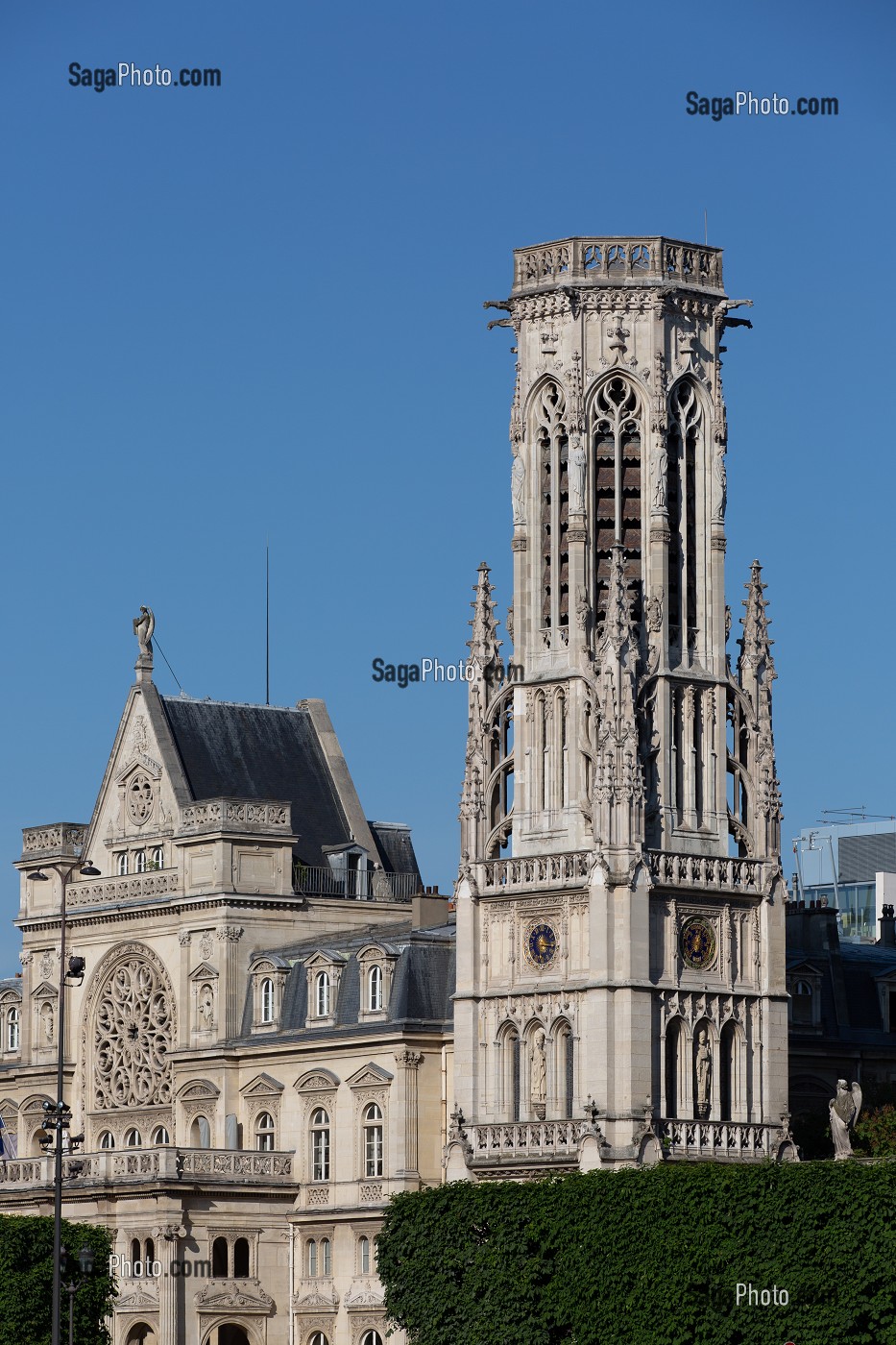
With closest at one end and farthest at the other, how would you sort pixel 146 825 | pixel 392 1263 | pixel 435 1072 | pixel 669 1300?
1. pixel 669 1300
2. pixel 392 1263
3. pixel 435 1072
4. pixel 146 825

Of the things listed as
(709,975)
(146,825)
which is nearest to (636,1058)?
(709,975)

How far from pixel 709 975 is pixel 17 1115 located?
110 feet

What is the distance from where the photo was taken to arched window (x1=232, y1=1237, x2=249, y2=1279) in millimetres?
124688

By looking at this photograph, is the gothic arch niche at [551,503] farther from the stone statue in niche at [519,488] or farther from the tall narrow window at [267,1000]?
the tall narrow window at [267,1000]

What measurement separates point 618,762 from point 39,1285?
23.3 metres

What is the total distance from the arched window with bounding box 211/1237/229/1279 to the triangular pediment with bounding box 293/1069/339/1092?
5459 mm

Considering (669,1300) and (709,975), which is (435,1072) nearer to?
(709,975)

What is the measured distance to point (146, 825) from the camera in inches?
5266

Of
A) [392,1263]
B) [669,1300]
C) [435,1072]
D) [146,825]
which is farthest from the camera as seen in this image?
[146,825]

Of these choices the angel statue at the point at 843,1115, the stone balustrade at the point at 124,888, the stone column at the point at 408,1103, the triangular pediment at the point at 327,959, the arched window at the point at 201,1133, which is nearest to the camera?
the angel statue at the point at 843,1115

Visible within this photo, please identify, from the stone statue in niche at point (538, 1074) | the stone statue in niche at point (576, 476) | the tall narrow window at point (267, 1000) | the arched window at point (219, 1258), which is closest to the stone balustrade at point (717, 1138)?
the stone statue in niche at point (538, 1074)

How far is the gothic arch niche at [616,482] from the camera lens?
115125 millimetres

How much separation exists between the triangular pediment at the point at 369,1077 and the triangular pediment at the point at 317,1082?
86cm

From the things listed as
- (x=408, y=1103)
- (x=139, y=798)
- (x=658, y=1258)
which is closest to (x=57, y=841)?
(x=139, y=798)
